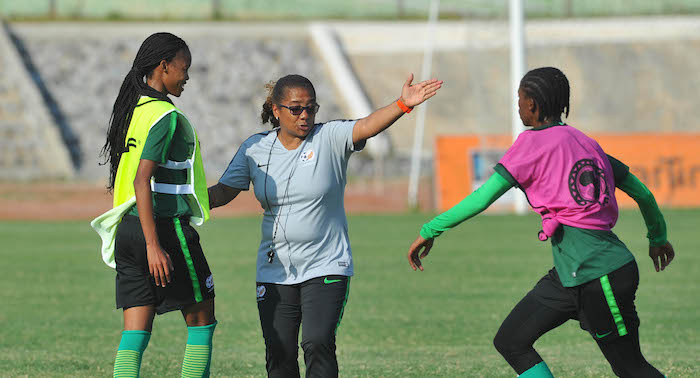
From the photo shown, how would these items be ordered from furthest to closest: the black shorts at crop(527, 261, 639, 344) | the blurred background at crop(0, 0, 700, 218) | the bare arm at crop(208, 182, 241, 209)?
1. the blurred background at crop(0, 0, 700, 218)
2. the bare arm at crop(208, 182, 241, 209)
3. the black shorts at crop(527, 261, 639, 344)

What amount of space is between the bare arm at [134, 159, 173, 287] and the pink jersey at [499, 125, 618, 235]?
1.75 m

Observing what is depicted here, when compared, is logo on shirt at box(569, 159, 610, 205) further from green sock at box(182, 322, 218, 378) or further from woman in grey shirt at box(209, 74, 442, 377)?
green sock at box(182, 322, 218, 378)

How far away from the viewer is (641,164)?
28.4 meters

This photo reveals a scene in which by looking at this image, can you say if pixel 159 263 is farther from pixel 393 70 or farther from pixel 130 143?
pixel 393 70

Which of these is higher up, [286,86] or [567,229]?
[286,86]

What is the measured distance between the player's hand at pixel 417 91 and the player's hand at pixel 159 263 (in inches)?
58.8

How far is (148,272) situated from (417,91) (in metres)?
1.70

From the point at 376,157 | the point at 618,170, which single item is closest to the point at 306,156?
the point at 618,170

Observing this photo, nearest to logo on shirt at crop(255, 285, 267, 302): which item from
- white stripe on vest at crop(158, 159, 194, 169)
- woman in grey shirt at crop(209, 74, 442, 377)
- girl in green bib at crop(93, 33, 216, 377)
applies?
woman in grey shirt at crop(209, 74, 442, 377)

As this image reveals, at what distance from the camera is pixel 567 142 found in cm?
512

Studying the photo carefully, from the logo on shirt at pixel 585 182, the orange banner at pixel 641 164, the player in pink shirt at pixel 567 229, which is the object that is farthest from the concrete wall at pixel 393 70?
the logo on shirt at pixel 585 182

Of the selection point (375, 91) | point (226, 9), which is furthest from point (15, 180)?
point (226, 9)

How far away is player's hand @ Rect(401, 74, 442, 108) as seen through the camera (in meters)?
Result: 5.55

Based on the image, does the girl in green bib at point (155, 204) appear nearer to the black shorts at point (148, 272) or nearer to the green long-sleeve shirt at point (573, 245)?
the black shorts at point (148, 272)
